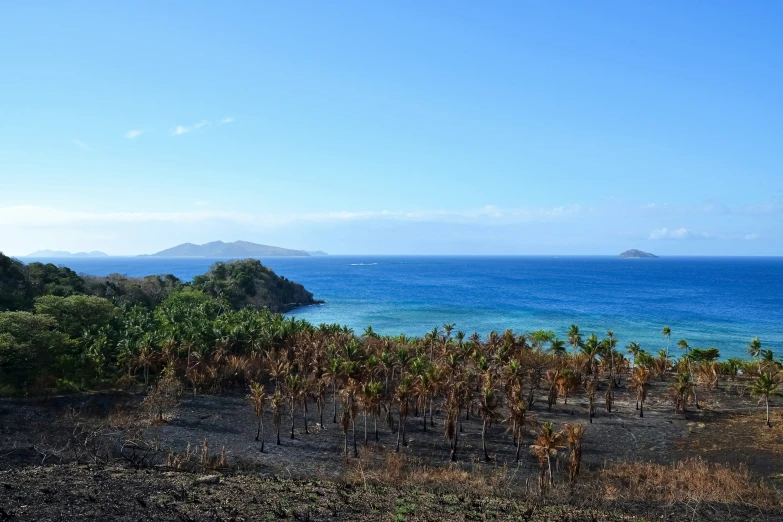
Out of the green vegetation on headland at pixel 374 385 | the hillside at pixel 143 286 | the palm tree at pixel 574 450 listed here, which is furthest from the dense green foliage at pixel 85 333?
the palm tree at pixel 574 450

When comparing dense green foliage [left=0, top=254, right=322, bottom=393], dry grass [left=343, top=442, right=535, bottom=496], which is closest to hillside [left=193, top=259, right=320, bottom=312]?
dense green foliage [left=0, top=254, right=322, bottom=393]

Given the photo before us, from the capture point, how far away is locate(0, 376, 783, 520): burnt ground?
80.4 ft

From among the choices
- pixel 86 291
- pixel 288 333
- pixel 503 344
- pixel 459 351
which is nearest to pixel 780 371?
pixel 503 344

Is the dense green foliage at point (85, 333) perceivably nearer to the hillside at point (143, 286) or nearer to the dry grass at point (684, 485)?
the hillside at point (143, 286)

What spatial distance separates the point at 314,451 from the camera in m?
42.2

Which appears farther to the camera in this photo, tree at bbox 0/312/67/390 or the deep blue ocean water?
the deep blue ocean water

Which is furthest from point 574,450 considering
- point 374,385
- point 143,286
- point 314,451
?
point 143,286

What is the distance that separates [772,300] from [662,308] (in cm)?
4921

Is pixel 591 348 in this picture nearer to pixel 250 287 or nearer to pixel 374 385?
pixel 374 385

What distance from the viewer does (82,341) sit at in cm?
6328

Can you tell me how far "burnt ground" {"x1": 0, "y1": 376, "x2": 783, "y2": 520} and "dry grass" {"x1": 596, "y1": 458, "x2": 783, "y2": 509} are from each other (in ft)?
6.44

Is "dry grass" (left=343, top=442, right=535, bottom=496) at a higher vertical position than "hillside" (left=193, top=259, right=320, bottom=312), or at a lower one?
lower

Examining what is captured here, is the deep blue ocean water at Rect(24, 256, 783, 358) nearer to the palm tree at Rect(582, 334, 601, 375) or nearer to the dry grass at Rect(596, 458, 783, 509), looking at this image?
the palm tree at Rect(582, 334, 601, 375)

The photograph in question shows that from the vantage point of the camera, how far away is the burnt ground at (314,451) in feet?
80.4
